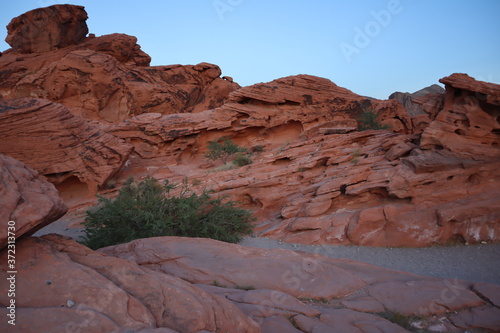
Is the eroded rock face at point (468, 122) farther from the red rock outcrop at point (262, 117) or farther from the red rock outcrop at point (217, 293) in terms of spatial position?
the red rock outcrop at point (262, 117)

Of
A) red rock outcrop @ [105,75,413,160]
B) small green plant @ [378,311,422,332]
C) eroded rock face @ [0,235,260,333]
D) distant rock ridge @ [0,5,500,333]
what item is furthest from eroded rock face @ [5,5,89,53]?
small green plant @ [378,311,422,332]

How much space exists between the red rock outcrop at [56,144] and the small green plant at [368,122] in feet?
53.1

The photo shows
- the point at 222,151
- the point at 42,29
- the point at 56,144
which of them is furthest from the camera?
the point at 42,29

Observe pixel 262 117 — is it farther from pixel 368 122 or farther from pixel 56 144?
pixel 56 144

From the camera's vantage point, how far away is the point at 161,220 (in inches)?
333

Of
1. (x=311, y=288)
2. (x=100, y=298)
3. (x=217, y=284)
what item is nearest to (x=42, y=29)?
(x=217, y=284)

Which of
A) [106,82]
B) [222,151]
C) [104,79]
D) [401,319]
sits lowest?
[401,319]

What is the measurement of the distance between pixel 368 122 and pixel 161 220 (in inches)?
686

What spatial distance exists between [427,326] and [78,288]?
4.45 metres

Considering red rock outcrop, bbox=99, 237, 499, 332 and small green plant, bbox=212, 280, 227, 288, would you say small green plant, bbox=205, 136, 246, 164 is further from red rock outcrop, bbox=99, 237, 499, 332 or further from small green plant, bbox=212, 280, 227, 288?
small green plant, bbox=212, 280, 227, 288

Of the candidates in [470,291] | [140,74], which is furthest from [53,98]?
[470,291]

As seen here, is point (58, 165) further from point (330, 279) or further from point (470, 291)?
point (470, 291)

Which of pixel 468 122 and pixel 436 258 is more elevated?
pixel 468 122

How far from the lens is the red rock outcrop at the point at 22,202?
8.78 feet
